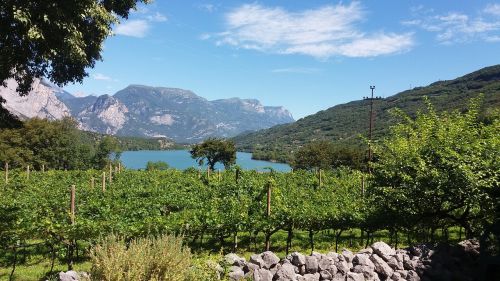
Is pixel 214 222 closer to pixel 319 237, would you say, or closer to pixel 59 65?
pixel 319 237

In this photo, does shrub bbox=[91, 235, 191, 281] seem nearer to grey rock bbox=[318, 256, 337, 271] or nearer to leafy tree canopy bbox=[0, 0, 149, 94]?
grey rock bbox=[318, 256, 337, 271]

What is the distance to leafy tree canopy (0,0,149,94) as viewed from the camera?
8.88 metres

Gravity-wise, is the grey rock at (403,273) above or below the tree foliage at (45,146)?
below

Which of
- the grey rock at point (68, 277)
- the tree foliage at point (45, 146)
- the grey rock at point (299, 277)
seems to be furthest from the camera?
the tree foliage at point (45, 146)

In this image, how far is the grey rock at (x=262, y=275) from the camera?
8456 mm

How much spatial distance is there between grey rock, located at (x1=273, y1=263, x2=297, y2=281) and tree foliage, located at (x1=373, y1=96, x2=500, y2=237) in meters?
4.66

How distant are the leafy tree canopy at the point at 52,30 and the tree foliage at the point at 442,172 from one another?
9189 mm

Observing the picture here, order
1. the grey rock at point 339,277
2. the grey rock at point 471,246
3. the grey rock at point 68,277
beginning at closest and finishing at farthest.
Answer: the grey rock at point 68,277
the grey rock at point 339,277
the grey rock at point 471,246

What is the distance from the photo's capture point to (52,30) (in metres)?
9.45

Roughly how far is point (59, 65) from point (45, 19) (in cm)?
397

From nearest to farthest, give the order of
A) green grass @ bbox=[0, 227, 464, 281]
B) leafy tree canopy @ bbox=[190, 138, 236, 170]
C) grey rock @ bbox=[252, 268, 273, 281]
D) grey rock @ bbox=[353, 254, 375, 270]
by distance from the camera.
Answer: grey rock @ bbox=[252, 268, 273, 281] → grey rock @ bbox=[353, 254, 375, 270] → green grass @ bbox=[0, 227, 464, 281] → leafy tree canopy @ bbox=[190, 138, 236, 170]

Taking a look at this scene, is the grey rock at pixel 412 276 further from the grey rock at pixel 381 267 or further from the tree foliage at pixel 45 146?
the tree foliage at pixel 45 146

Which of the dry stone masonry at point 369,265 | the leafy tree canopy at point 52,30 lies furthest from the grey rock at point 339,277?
the leafy tree canopy at point 52,30

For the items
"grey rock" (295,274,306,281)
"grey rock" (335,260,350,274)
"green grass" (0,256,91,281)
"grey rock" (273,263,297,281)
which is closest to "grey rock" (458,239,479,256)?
"grey rock" (335,260,350,274)
